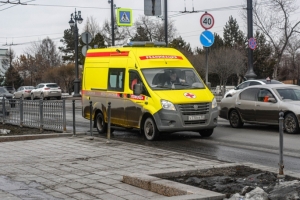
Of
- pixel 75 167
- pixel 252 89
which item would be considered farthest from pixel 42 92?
pixel 75 167

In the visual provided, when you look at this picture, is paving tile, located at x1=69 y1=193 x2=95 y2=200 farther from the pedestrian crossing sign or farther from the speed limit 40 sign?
the pedestrian crossing sign

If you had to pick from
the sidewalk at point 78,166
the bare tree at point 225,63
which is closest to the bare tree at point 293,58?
the bare tree at point 225,63

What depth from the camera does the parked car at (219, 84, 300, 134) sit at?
50.2 feet

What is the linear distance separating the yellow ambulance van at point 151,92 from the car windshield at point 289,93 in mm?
2659

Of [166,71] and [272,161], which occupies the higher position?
[166,71]

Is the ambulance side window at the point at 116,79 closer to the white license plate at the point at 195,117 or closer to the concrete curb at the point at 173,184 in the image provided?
the white license plate at the point at 195,117

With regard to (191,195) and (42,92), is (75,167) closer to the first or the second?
(191,195)

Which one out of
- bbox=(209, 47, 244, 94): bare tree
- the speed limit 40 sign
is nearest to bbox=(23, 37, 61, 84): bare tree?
bbox=(209, 47, 244, 94): bare tree

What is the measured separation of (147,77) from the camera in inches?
572

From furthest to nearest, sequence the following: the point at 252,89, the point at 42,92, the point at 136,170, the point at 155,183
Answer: the point at 42,92 → the point at 252,89 → the point at 136,170 → the point at 155,183

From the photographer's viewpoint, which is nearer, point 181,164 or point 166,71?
point 181,164

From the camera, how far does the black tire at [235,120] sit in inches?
690

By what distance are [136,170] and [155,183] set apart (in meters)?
1.87

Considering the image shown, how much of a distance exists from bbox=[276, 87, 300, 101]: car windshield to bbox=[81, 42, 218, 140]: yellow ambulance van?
2659mm
